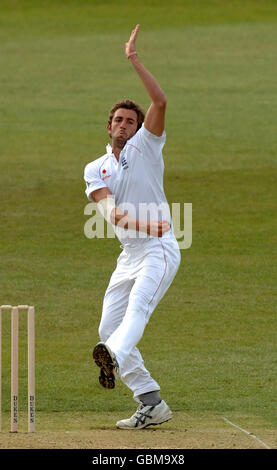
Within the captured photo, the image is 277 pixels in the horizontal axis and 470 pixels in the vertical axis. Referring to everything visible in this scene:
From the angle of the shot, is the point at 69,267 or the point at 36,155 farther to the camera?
the point at 36,155

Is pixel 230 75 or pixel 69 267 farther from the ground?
pixel 230 75

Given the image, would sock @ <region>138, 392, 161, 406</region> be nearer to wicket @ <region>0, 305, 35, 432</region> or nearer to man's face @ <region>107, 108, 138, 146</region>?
wicket @ <region>0, 305, 35, 432</region>

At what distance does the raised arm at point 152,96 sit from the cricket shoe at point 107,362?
1482mm

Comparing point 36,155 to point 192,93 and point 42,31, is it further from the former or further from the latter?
point 42,31

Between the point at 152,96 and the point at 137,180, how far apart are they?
588mm

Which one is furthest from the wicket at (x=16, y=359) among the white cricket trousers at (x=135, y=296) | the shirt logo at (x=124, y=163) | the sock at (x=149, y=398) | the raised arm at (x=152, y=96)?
the raised arm at (x=152, y=96)

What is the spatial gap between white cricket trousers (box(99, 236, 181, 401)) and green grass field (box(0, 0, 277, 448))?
1.79ft

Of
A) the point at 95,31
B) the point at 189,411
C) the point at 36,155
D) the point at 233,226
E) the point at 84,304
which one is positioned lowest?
the point at 189,411

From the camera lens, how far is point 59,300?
38.2 ft

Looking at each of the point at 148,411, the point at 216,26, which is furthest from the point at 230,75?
the point at 148,411

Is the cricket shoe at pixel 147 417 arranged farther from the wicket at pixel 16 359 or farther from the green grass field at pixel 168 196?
the wicket at pixel 16 359

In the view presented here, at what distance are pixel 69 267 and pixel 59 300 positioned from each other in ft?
4.64

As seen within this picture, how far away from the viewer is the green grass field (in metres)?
8.88
